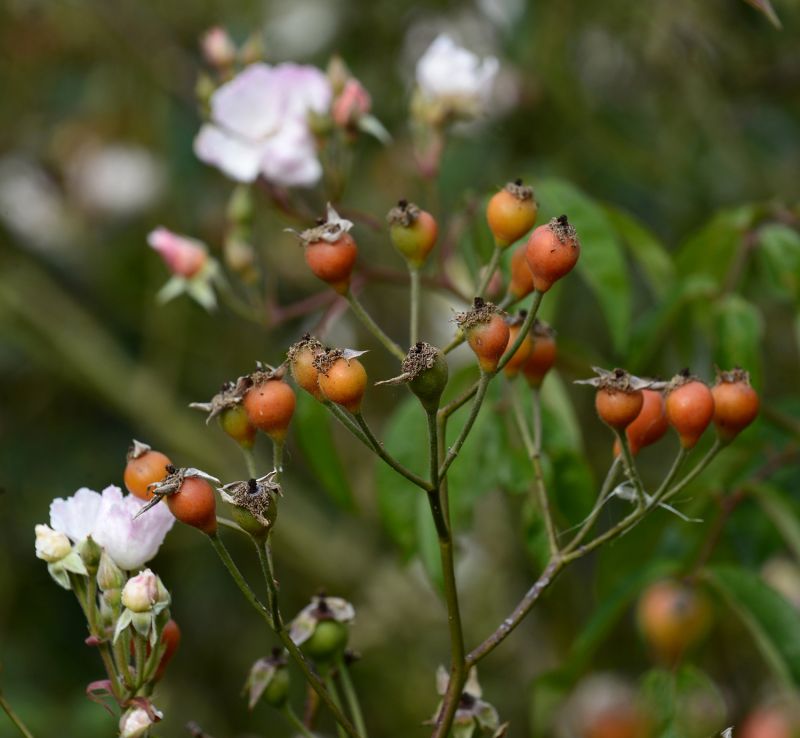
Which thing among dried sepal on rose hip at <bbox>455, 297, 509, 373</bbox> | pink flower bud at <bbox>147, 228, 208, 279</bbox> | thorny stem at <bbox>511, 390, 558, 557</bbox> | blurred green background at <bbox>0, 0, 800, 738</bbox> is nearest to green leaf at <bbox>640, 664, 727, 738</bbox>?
thorny stem at <bbox>511, 390, 558, 557</bbox>

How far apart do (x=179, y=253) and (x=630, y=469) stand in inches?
27.3

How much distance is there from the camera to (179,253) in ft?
4.34

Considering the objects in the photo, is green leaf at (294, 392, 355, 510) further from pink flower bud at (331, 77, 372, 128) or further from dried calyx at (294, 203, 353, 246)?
dried calyx at (294, 203, 353, 246)

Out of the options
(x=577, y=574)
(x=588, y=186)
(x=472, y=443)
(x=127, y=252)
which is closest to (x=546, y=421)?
(x=472, y=443)

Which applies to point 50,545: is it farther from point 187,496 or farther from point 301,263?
point 301,263

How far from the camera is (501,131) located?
2.36 m

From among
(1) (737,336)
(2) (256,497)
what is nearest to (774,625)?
(1) (737,336)

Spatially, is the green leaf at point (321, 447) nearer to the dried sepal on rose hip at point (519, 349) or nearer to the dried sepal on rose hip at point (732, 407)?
the dried sepal on rose hip at point (519, 349)

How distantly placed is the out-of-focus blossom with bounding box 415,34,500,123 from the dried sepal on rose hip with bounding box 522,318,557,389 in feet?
1.73

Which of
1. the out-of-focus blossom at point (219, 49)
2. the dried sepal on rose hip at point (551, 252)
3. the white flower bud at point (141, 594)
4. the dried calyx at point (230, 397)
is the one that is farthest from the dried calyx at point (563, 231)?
the out-of-focus blossom at point (219, 49)

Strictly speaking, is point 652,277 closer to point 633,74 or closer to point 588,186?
point 588,186

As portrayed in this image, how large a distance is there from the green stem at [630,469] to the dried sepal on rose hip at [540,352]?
0.13m

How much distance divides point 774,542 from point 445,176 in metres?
1.11

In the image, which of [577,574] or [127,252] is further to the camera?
[127,252]
